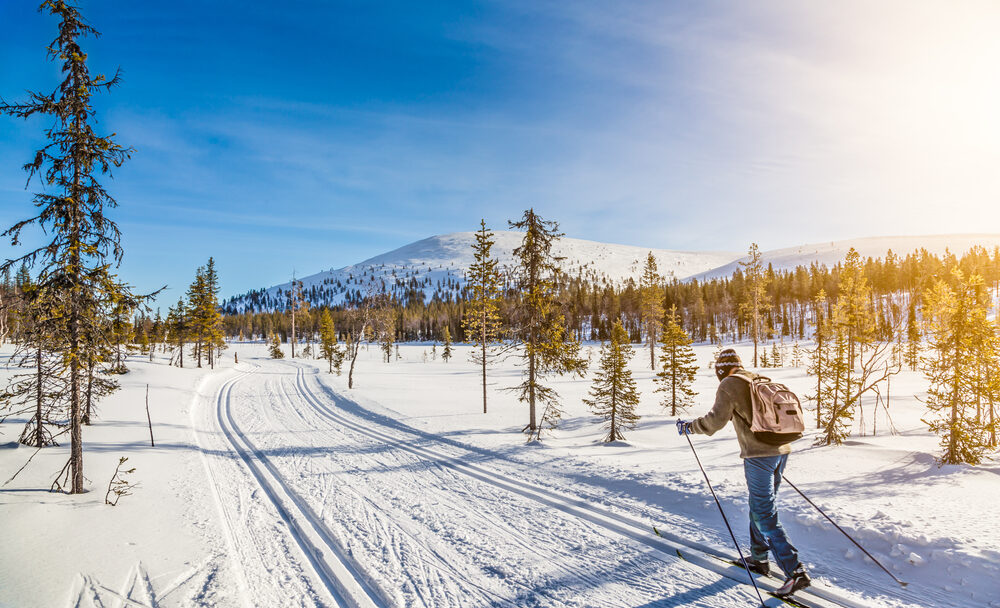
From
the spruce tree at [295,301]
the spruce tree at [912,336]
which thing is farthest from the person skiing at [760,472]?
the spruce tree at [295,301]

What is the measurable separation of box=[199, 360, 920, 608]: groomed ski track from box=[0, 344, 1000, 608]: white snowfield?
1.2 inches

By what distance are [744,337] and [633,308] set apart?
2374 cm

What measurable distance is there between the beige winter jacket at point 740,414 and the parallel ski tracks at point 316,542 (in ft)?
14.1

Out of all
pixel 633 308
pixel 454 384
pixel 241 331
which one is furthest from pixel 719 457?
pixel 241 331

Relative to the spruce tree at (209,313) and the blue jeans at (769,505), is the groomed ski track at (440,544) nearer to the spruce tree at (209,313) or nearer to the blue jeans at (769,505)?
the blue jeans at (769,505)

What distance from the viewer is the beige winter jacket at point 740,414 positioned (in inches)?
178

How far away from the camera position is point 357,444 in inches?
503

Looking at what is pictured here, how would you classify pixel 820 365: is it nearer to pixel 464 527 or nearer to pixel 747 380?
pixel 747 380

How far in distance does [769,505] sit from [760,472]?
1.29 feet

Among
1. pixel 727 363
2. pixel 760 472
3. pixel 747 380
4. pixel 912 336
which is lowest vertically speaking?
pixel 912 336

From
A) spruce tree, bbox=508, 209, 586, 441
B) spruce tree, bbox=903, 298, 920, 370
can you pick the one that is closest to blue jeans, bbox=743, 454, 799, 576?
spruce tree, bbox=508, 209, 586, 441

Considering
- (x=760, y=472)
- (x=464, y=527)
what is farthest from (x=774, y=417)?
(x=464, y=527)

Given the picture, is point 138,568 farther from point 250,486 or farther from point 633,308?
point 633,308

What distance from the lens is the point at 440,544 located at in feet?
19.8
